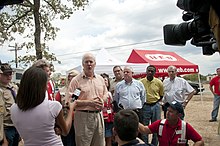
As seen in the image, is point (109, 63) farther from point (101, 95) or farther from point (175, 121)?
point (175, 121)

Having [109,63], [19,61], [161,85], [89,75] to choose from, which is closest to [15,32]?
[19,61]

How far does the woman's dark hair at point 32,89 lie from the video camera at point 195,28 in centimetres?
117

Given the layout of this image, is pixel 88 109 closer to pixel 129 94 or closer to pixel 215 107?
pixel 129 94

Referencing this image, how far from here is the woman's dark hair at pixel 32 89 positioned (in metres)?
2.32

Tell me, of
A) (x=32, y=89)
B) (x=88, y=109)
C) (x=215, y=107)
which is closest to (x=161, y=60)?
(x=215, y=107)

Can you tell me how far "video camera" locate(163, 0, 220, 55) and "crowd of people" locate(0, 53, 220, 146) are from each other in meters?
0.79

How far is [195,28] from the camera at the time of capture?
245 centimetres

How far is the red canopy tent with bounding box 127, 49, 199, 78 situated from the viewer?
1293 cm

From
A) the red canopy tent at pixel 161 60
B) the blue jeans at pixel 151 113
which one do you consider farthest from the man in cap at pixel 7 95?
the red canopy tent at pixel 161 60

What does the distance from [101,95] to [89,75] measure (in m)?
0.31

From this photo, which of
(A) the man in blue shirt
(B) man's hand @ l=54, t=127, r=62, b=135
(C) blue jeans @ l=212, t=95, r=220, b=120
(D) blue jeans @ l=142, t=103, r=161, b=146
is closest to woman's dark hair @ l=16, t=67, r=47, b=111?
(B) man's hand @ l=54, t=127, r=62, b=135

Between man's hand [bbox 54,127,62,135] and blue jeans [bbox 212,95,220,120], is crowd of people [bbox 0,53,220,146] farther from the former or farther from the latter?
blue jeans [bbox 212,95,220,120]

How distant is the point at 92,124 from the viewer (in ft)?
12.8

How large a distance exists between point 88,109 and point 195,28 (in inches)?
76.0
